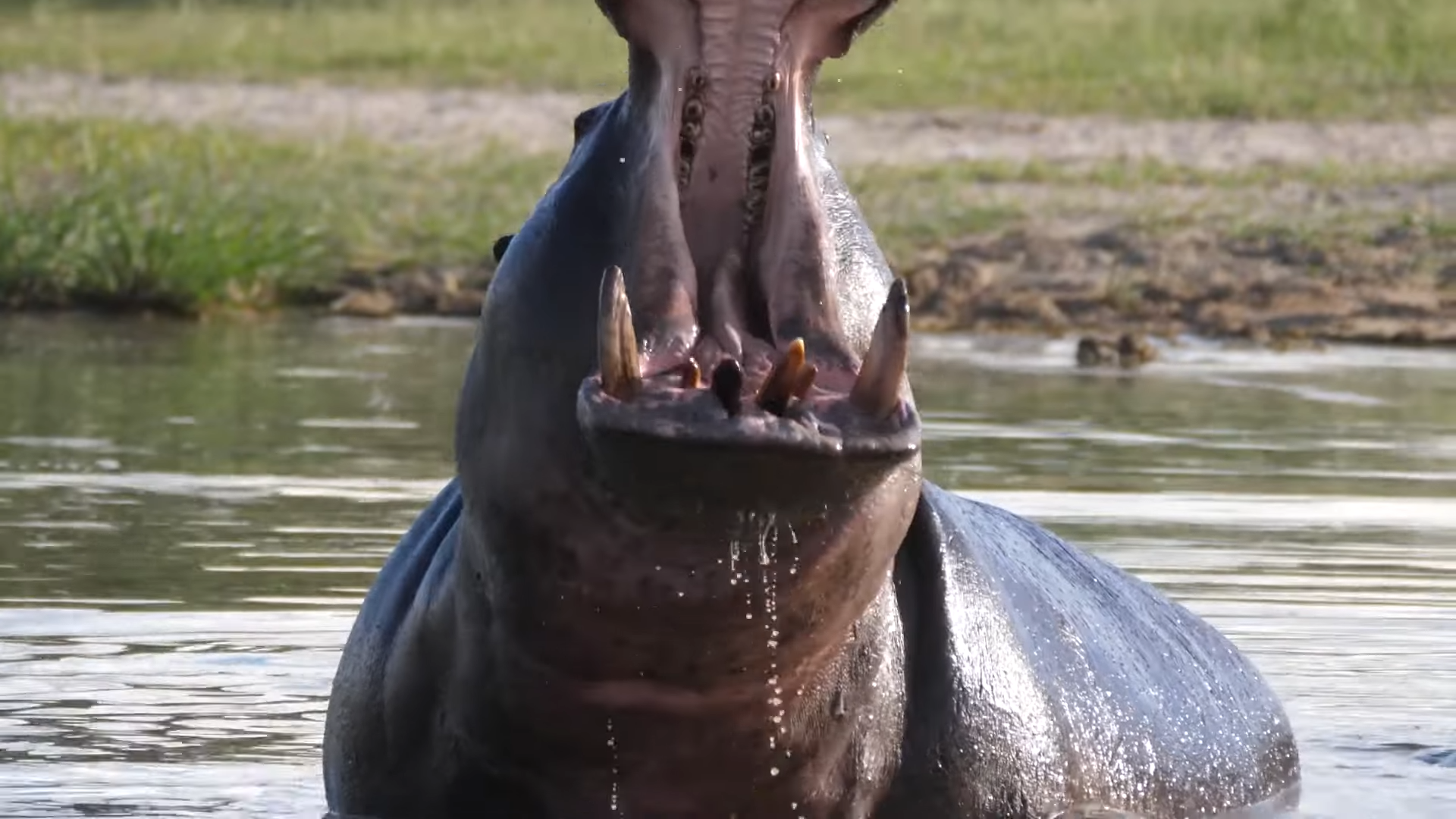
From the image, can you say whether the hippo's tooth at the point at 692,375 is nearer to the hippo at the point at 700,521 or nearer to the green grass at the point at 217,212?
the hippo at the point at 700,521

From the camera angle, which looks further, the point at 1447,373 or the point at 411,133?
the point at 411,133

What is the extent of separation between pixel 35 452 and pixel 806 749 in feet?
16.9

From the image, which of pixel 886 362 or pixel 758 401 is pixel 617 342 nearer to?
pixel 758 401

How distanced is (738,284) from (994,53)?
17351 mm

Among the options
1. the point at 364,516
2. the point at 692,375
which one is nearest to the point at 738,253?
the point at 692,375

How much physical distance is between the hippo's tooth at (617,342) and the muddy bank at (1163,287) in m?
9.16

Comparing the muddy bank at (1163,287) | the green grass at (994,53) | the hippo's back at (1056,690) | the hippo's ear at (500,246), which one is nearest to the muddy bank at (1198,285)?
the muddy bank at (1163,287)

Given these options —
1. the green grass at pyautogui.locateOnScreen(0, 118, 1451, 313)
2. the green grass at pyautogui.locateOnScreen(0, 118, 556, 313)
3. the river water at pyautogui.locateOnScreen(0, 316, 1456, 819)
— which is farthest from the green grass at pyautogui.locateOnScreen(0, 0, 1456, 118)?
the river water at pyautogui.locateOnScreen(0, 316, 1456, 819)

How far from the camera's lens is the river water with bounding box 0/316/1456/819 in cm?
534

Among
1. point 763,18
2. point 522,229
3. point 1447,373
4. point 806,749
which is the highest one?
point 763,18

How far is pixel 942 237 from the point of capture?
1428 centimetres

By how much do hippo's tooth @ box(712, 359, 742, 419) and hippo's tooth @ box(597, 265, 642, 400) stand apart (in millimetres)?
91

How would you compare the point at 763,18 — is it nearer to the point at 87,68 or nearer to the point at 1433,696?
the point at 1433,696

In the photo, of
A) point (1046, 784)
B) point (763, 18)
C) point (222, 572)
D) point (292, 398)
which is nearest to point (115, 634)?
point (222, 572)
